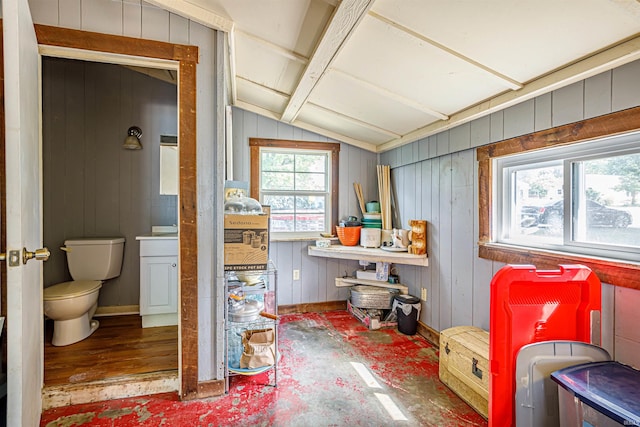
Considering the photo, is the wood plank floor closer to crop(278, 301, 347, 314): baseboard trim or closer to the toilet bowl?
the toilet bowl

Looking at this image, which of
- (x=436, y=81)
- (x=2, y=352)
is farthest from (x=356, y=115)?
(x=2, y=352)

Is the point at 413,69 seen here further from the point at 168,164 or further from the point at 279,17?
the point at 168,164

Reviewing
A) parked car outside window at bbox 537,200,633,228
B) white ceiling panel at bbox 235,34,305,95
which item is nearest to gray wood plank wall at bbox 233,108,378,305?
white ceiling panel at bbox 235,34,305,95

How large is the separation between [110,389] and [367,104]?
108 inches

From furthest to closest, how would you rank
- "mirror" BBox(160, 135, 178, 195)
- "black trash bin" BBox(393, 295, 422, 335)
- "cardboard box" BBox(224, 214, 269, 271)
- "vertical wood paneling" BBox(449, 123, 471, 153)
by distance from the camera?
"mirror" BBox(160, 135, 178, 195), "black trash bin" BBox(393, 295, 422, 335), "vertical wood paneling" BBox(449, 123, 471, 153), "cardboard box" BBox(224, 214, 269, 271)

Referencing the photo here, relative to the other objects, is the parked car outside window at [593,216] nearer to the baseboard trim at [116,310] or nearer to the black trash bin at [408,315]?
the black trash bin at [408,315]

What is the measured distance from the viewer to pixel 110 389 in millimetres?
1934

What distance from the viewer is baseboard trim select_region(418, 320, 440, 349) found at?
2747mm

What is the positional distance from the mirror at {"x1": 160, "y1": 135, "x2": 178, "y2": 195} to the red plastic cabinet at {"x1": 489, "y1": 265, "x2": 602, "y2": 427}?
310 centimetres

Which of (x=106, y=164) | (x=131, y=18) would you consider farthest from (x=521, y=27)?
(x=106, y=164)

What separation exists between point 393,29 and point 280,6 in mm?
632

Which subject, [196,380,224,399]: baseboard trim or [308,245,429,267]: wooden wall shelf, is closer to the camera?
[196,380,224,399]: baseboard trim

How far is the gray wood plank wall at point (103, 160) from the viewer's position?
9.85 ft

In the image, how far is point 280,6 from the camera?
5.53ft
